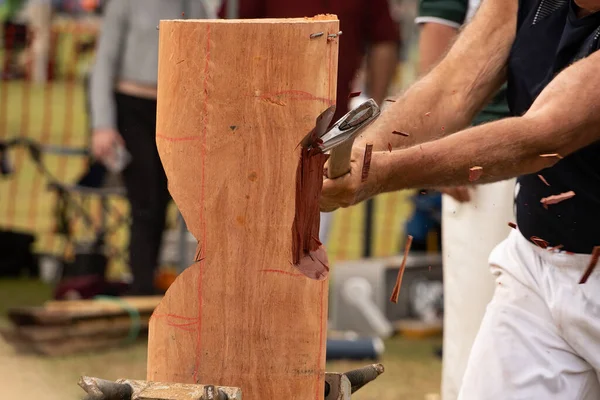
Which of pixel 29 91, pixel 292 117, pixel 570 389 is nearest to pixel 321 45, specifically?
pixel 292 117

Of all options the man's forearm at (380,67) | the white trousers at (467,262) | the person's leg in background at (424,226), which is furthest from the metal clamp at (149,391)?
the person's leg in background at (424,226)

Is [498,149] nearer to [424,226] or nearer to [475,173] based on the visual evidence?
[475,173]

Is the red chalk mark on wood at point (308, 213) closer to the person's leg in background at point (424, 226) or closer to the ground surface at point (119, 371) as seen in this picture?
the ground surface at point (119, 371)

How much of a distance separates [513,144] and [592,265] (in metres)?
0.39

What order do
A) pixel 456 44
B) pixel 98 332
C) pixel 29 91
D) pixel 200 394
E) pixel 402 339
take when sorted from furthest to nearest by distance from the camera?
pixel 29 91, pixel 402 339, pixel 98 332, pixel 456 44, pixel 200 394

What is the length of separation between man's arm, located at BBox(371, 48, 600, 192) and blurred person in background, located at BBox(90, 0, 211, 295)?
3.98 meters

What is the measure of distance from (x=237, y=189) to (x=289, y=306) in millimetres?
230

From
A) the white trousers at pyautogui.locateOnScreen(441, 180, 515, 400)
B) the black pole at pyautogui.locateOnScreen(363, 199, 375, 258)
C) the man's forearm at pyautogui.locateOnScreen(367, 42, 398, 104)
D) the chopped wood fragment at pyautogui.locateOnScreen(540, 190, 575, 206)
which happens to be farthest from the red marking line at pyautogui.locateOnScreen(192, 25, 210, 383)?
the black pole at pyautogui.locateOnScreen(363, 199, 375, 258)

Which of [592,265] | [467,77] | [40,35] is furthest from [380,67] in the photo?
[40,35]

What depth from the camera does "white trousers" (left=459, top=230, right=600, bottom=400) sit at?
2.37 m

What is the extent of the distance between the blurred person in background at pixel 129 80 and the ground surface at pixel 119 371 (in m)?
1.12

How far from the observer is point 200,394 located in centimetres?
179

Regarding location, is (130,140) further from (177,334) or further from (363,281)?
(177,334)

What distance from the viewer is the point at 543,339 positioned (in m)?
2.42
